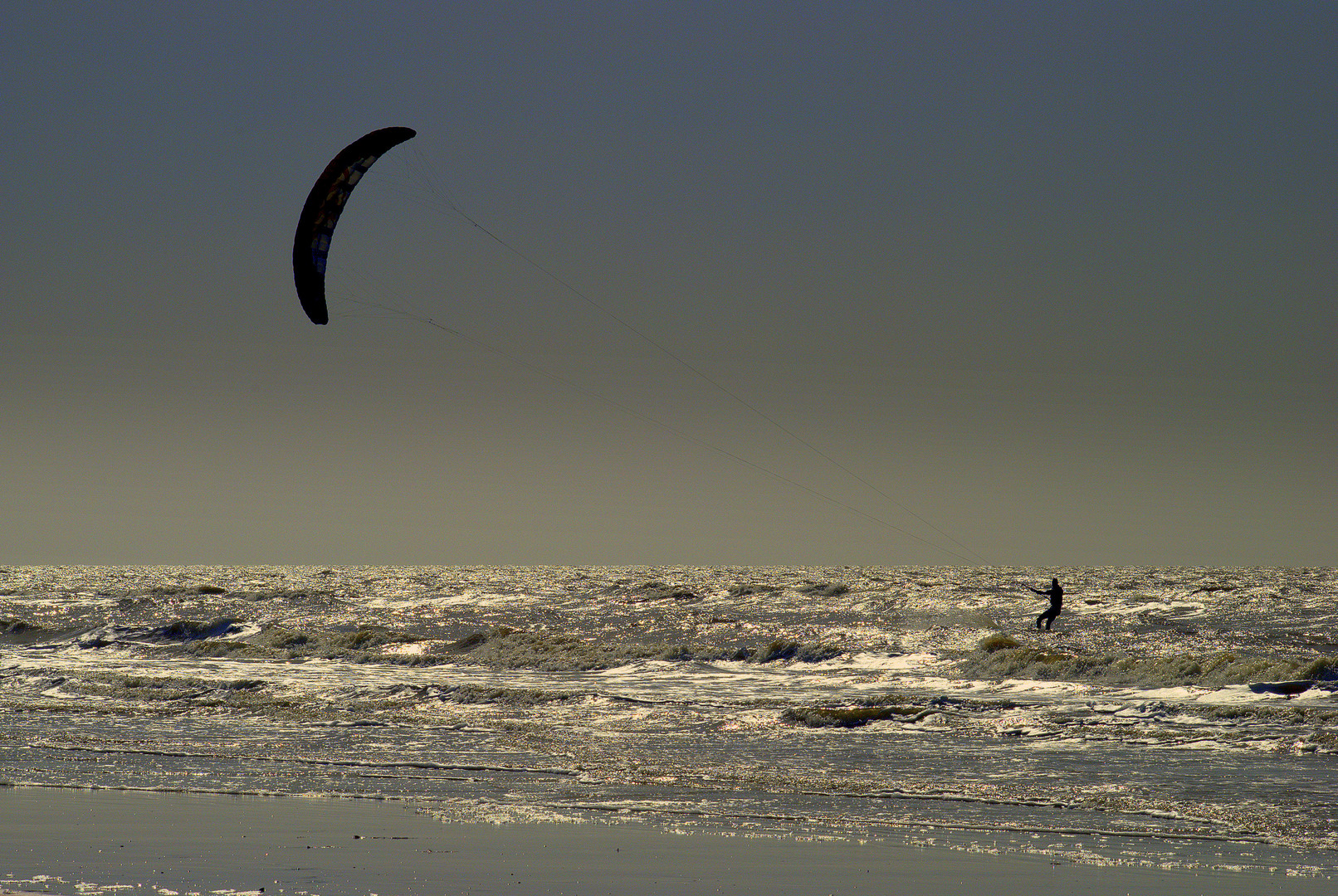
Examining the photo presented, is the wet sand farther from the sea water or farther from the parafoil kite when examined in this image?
the parafoil kite

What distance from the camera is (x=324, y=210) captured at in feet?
52.7

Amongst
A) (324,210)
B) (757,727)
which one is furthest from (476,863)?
(324,210)

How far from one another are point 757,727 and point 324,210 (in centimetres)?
894

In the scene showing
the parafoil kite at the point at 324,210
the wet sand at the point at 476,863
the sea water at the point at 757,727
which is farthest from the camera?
the parafoil kite at the point at 324,210

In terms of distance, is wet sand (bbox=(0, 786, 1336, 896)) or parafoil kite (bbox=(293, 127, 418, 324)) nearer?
wet sand (bbox=(0, 786, 1336, 896))

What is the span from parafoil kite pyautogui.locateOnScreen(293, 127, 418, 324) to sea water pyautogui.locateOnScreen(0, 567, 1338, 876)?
19.0 ft

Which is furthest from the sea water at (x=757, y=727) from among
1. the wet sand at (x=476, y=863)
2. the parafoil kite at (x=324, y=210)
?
the parafoil kite at (x=324, y=210)

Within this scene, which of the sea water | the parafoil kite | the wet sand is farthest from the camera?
the parafoil kite

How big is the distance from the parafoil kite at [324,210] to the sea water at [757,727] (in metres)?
5.80

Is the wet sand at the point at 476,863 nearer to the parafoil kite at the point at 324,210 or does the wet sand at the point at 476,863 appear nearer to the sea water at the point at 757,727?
the sea water at the point at 757,727

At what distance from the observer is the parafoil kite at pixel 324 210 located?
52.4 ft

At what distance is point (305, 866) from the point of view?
7742 mm

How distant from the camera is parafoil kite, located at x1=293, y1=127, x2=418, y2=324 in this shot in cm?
1597

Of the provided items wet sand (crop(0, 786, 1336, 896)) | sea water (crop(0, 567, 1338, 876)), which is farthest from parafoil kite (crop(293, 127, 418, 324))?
wet sand (crop(0, 786, 1336, 896))
